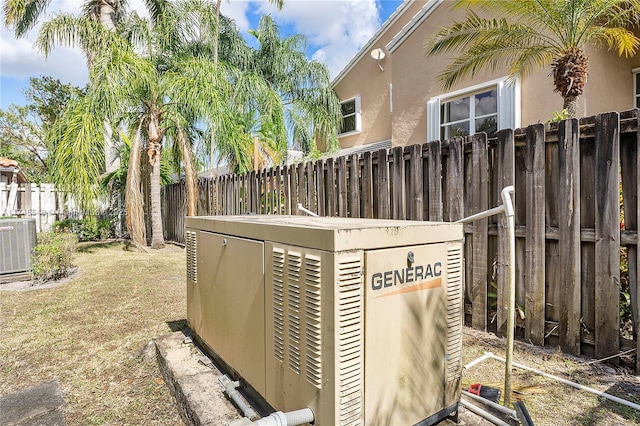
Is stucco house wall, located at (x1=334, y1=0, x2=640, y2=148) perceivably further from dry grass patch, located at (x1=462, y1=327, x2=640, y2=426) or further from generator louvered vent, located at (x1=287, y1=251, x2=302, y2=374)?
generator louvered vent, located at (x1=287, y1=251, x2=302, y2=374)

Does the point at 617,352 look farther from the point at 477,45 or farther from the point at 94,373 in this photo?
the point at 477,45

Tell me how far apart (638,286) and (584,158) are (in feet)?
3.13

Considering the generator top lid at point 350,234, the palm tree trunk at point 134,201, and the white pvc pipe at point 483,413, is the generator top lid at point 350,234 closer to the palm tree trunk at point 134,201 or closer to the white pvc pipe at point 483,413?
the white pvc pipe at point 483,413

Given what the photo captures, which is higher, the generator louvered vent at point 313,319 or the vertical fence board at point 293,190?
the vertical fence board at point 293,190

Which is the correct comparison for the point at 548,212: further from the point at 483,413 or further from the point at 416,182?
the point at 483,413

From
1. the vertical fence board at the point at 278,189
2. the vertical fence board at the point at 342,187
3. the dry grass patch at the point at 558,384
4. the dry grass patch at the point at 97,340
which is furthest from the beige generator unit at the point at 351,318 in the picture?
the vertical fence board at the point at 278,189

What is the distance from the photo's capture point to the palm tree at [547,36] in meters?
5.72

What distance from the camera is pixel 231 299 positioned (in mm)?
2115

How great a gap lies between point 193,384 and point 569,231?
2.81 m

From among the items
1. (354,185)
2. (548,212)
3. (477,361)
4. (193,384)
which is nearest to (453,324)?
(477,361)

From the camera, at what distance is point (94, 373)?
2852 mm

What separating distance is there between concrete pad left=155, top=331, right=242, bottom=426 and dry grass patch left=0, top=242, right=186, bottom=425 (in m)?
0.16

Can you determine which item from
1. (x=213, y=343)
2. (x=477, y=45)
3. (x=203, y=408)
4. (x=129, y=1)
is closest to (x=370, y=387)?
(x=203, y=408)

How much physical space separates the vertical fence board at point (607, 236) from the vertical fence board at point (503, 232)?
1.94 feet
